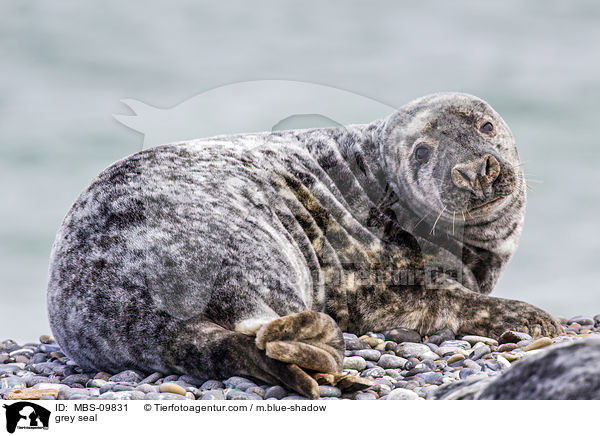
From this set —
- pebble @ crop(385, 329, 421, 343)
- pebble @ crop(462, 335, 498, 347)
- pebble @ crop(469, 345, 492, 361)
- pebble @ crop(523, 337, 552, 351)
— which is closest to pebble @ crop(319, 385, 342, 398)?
pebble @ crop(469, 345, 492, 361)

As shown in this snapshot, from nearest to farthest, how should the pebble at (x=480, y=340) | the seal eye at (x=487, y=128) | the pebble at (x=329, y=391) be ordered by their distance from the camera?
the pebble at (x=329, y=391) → the pebble at (x=480, y=340) → the seal eye at (x=487, y=128)

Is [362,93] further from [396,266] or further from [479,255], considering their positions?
[479,255]

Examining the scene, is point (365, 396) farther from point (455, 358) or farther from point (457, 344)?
point (457, 344)

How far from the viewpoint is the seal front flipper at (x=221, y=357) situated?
9.37 ft

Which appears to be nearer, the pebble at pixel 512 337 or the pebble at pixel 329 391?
the pebble at pixel 329 391

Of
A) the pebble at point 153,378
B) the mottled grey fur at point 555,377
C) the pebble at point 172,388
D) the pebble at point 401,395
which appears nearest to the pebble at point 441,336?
the pebble at point 401,395

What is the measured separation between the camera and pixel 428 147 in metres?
4.56

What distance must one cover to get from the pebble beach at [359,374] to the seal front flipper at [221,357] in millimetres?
50

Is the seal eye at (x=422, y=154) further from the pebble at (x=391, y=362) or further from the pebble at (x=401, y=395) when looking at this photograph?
the pebble at (x=401, y=395)

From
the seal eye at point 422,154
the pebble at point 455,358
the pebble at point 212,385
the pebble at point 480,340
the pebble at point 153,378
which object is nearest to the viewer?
the pebble at point 212,385

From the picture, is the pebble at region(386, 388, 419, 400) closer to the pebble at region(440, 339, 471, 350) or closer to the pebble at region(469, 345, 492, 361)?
the pebble at region(469, 345, 492, 361)

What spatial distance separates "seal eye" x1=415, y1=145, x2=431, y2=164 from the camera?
456cm

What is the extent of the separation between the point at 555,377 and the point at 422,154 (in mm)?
2904
